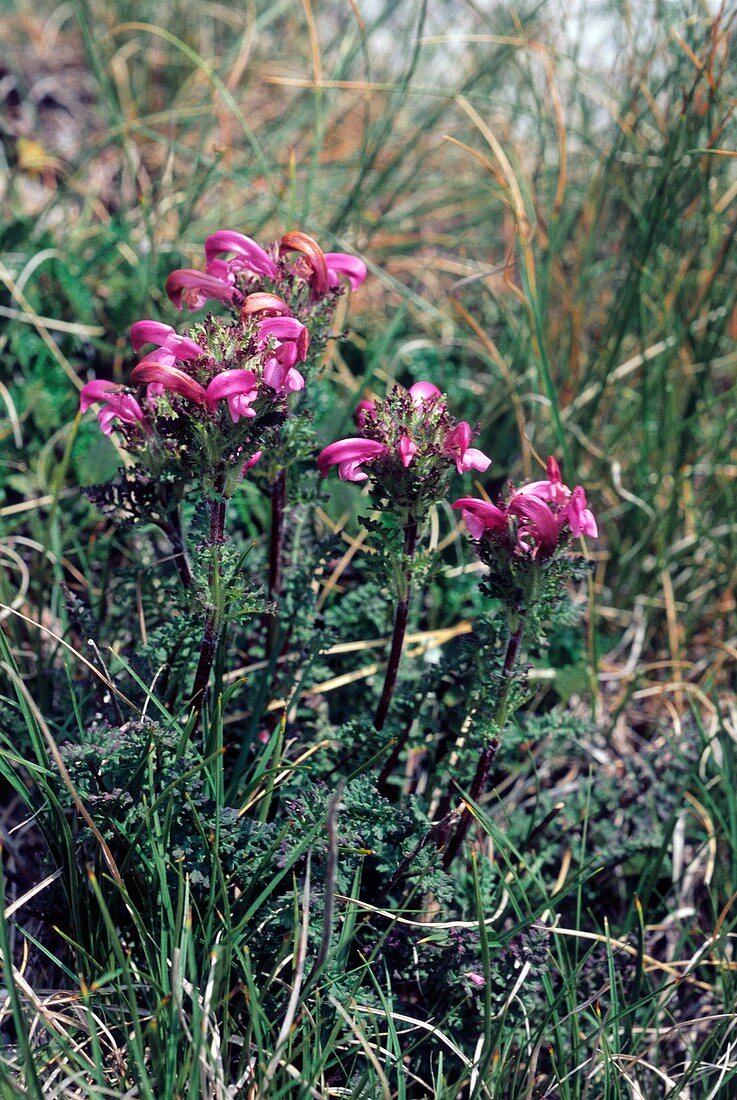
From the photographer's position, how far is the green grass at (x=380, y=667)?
4.80 ft

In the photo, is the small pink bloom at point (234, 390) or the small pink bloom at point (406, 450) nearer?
the small pink bloom at point (234, 390)

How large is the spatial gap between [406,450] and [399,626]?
15.2 inches

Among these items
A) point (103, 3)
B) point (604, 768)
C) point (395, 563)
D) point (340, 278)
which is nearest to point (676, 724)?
point (604, 768)

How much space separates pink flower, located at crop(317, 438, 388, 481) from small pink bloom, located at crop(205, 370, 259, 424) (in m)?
0.16

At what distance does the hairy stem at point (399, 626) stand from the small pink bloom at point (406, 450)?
0.40 ft

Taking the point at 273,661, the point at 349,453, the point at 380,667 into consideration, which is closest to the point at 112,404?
the point at 349,453

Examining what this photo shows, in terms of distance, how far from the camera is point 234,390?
4.40 ft

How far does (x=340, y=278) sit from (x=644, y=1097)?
1.67 meters

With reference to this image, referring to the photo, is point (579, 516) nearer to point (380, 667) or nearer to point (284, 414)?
point (284, 414)

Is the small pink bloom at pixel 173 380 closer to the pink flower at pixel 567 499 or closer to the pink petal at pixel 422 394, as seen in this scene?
the pink petal at pixel 422 394

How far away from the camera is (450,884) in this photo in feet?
5.68

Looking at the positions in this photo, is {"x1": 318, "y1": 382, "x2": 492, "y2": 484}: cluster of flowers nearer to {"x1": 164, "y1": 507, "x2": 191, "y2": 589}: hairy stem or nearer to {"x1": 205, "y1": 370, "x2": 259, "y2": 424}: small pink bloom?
{"x1": 205, "y1": 370, "x2": 259, "y2": 424}: small pink bloom

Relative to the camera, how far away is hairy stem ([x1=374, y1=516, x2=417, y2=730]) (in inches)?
61.7

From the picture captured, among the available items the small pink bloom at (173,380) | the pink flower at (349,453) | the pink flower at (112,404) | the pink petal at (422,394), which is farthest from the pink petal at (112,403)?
the pink petal at (422,394)
